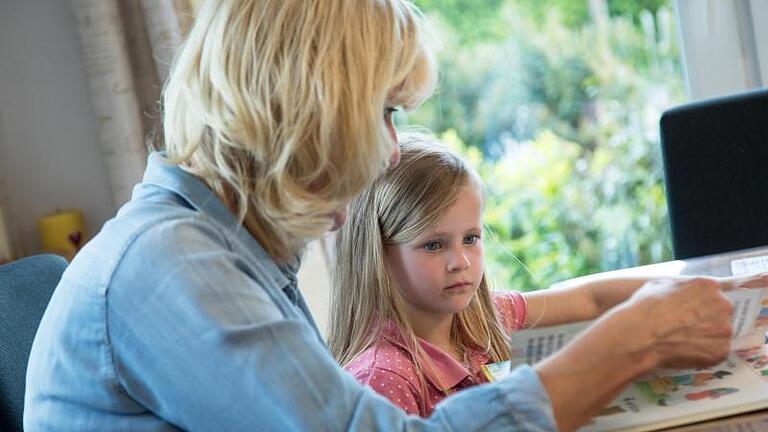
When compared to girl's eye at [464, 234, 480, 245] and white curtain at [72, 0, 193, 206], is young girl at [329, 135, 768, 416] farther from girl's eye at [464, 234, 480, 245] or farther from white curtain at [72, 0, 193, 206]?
white curtain at [72, 0, 193, 206]

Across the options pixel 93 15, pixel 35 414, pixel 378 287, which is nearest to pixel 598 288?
pixel 378 287

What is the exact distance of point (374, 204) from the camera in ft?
5.45

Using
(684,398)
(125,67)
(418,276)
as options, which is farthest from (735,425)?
(125,67)

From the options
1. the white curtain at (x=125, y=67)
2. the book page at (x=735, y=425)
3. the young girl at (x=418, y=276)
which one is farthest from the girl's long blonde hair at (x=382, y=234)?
the white curtain at (x=125, y=67)

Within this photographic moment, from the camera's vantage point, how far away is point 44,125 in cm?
281

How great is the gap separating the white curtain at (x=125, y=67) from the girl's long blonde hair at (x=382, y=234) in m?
1.00

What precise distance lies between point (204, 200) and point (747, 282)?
0.63 meters

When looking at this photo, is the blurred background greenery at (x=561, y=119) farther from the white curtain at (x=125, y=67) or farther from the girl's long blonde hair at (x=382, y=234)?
the girl's long blonde hair at (x=382, y=234)

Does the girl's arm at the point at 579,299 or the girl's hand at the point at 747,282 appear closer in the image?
the girl's hand at the point at 747,282

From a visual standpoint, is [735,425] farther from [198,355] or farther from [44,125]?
[44,125]

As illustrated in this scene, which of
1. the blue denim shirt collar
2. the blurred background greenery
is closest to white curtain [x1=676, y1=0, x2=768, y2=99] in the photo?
the blurred background greenery

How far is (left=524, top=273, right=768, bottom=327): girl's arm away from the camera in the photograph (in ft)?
5.53

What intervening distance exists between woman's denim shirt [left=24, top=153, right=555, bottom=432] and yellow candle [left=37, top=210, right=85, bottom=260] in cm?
169

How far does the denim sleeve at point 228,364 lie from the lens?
3.08 ft
